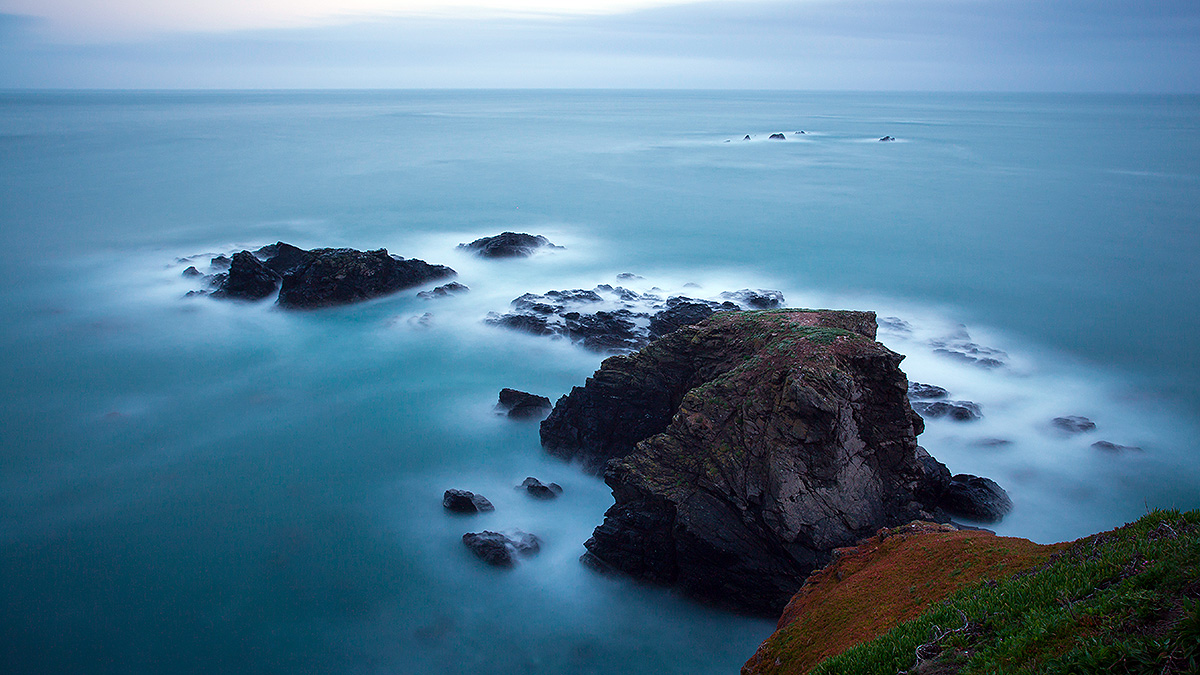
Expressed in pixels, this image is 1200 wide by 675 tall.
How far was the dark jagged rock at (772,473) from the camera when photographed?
1428cm

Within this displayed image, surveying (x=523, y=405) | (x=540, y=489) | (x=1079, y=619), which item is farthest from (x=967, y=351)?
(x=1079, y=619)

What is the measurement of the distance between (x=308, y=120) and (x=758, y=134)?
83775mm

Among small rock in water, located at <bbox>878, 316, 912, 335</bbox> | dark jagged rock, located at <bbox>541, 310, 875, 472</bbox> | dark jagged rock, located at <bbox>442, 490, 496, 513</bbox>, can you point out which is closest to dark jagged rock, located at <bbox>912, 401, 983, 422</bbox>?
dark jagged rock, located at <bbox>541, 310, 875, 472</bbox>

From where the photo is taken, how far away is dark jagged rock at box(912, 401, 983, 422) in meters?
21.4

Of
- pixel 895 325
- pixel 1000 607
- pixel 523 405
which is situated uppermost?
pixel 1000 607

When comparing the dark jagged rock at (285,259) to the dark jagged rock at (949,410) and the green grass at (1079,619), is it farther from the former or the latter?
the green grass at (1079,619)

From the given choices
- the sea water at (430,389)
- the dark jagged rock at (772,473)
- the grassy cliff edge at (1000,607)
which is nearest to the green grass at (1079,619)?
the grassy cliff edge at (1000,607)

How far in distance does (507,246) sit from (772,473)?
26.6 metres

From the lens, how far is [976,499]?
16969 millimetres

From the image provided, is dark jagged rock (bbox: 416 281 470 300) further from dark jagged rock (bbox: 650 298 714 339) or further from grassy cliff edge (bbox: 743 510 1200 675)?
grassy cliff edge (bbox: 743 510 1200 675)

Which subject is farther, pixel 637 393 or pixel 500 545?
pixel 637 393

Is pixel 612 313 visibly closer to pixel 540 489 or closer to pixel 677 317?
pixel 677 317

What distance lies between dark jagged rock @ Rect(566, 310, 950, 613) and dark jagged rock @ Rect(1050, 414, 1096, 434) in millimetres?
6564

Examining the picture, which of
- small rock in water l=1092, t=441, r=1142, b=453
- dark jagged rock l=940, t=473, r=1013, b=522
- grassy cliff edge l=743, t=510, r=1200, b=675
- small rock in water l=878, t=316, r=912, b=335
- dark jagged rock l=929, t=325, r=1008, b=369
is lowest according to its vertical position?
dark jagged rock l=940, t=473, r=1013, b=522
